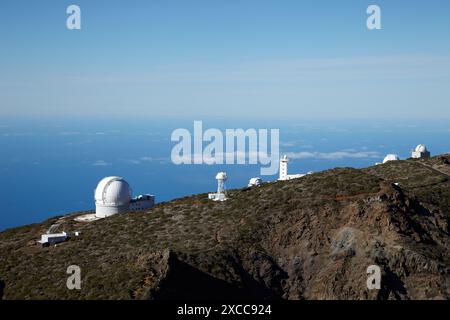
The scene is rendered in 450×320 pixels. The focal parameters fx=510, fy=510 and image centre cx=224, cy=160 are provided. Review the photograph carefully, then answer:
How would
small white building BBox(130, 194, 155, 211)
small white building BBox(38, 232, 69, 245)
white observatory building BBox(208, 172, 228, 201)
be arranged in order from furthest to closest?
1. small white building BBox(130, 194, 155, 211)
2. white observatory building BBox(208, 172, 228, 201)
3. small white building BBox(38, 232, 69, 245)

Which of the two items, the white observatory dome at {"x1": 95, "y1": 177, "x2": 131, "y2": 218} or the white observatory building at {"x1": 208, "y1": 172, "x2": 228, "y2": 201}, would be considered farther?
the white observatory dome at {"x1": 95, "y1": 177, "x2": 131, "y2": 218}

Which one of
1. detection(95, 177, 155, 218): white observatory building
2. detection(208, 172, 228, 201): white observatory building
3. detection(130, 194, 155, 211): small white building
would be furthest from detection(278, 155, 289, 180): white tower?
detection(95, 177, 155, 218): white observatory building

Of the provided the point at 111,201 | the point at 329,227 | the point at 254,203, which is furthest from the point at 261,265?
the point at 111,201

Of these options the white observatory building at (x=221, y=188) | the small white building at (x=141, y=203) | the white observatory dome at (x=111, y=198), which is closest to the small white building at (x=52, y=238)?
the white observatory dome at (x=111, y=198)

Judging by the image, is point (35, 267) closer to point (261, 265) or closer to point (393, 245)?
point (261, 265)

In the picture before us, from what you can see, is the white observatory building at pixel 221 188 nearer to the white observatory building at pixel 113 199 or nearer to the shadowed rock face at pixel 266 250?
the shadowed rock face at pixel 266 250

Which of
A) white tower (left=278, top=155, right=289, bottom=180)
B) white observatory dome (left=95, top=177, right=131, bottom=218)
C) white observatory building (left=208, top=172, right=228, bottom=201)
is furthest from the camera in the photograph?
white tower (left=278, top=155, right=289, bottom=180)

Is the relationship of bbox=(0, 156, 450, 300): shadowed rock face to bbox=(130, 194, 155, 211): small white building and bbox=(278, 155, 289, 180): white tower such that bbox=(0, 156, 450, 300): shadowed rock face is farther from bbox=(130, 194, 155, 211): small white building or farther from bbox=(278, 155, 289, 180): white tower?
bbox=(278, 155, 289, 180): white tower

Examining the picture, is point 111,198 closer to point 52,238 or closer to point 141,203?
point 141,203
